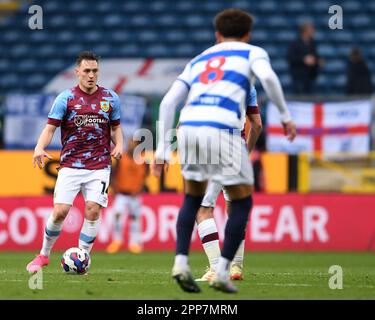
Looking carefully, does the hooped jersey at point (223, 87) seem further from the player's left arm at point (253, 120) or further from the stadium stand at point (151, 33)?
the stadium stand at point (151, 33)

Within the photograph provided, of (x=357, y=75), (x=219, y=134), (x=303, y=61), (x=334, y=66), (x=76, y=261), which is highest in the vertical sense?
(x=334, y=66)

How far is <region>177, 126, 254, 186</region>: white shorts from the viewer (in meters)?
7.28

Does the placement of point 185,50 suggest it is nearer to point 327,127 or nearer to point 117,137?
point 327,127

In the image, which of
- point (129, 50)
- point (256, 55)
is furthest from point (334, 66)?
point (256, 55)

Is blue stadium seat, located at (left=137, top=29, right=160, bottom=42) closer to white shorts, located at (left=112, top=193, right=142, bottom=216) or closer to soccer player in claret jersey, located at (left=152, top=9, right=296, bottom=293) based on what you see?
white shorts, located at (left=112, top=193, right=142, bottom=216)

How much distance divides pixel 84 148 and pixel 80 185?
0.36 meters

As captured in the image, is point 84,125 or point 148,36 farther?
point 148,36

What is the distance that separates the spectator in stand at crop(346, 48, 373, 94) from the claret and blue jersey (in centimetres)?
1023

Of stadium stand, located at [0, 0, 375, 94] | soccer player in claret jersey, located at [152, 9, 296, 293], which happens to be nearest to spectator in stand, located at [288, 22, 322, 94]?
stadium stand, located at [0, 0, 375, 94]

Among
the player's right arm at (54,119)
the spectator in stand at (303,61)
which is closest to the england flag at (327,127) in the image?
the spectator in stand at (303,61)

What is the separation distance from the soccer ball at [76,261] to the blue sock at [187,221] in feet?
7.33

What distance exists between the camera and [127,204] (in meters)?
17.8

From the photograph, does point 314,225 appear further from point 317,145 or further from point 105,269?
point 105,269

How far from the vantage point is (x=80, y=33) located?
22891 mm
